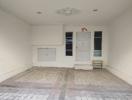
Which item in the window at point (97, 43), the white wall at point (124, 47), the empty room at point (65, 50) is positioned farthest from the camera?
the window at point (97, 43)

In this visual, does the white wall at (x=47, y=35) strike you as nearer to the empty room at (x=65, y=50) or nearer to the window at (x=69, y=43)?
Answer: the empty room at (x=65, y=50)

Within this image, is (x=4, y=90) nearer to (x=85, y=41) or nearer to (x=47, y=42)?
(x=47, y=42)

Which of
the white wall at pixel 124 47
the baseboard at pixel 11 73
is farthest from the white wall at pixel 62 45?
the white wall at pixel 124 47

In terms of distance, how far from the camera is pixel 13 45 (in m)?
4.91

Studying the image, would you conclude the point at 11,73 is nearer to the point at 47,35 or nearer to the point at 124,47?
the point at 47,35

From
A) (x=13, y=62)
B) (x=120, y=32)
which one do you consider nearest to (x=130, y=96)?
(x=120, y=32)

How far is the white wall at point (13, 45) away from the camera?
4.23 m

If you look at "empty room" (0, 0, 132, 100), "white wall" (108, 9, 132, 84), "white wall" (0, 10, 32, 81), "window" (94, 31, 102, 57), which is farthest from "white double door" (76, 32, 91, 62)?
"white wall" (0, 10, 32, 81)

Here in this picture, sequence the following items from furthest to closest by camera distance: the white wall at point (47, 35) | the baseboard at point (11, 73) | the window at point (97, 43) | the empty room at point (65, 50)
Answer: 1. the window at point (97, 43)
2. the white wall at point (47, 35)
3. the baseboard at point (11, 73)
4. the empty room at point (65, 50)

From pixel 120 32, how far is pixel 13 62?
3.86 m

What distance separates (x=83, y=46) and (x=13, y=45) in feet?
11.1

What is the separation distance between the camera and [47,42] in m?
6.79

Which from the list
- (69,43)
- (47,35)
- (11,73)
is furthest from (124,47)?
(11,73)

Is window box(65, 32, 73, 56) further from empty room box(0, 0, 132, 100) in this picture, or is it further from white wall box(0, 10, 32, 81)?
white wall box(0, 10, 32, 81)
